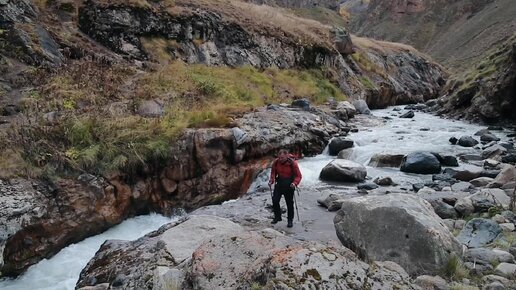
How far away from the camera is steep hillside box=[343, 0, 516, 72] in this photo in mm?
72500

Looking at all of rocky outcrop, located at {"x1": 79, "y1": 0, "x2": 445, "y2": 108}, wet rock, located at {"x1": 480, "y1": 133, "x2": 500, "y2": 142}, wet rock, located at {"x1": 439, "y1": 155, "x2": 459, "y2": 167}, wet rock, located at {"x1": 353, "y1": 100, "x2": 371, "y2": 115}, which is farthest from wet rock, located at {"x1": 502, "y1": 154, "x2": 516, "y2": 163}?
rocky outcrop, located at {"x1": 79, "y1": 0, "x2": 445, "y2": 108}

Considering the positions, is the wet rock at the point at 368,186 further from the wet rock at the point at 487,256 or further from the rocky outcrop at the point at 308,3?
the rocky outcrop at the point at 308,3

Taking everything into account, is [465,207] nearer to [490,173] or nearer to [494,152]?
[490,173]

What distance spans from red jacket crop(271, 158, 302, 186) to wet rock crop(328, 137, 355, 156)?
8029mm

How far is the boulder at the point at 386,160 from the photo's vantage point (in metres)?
16.0

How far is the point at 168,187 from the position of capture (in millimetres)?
13211

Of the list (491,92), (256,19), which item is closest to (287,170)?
(491,92)

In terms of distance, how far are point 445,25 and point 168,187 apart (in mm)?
109810

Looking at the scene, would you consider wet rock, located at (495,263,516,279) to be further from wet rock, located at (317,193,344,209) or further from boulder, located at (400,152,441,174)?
boulder, located at (400,152,441,174)

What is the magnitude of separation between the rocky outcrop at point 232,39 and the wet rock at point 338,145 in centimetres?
1017

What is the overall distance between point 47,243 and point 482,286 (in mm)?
9101

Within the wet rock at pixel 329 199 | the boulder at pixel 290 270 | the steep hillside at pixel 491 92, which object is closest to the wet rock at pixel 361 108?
the steep hillside at pixel 491 92

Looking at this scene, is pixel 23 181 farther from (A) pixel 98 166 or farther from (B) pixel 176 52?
(B) pixel 176 52

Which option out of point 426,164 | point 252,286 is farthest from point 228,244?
point 426,164
